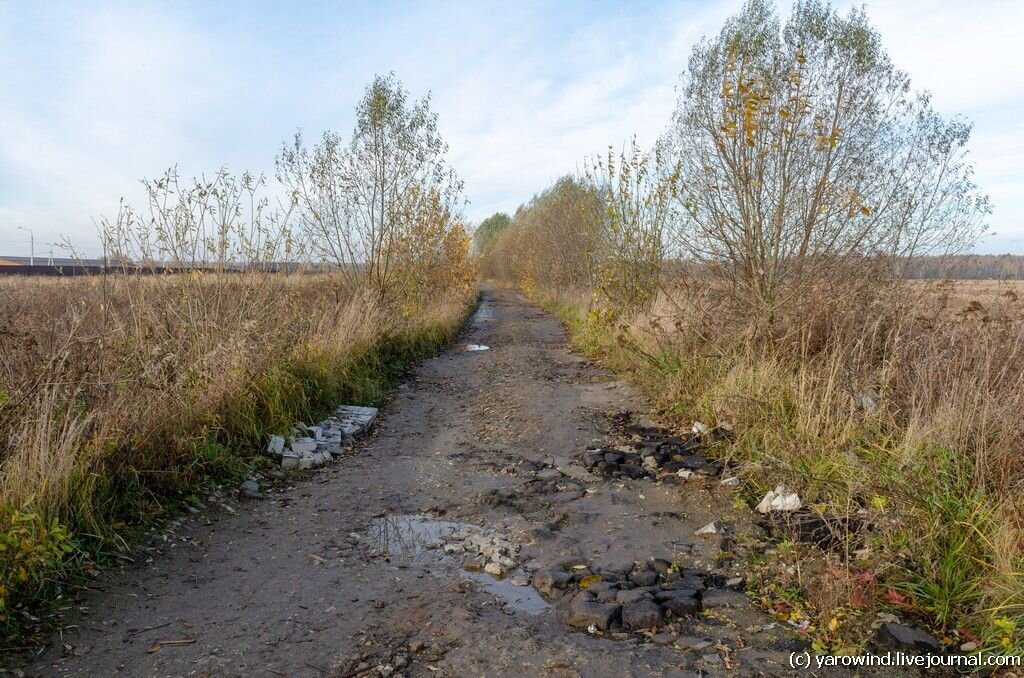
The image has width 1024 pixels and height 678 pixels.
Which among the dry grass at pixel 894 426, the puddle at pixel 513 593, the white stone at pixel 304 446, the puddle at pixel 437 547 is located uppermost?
the dry grass at pixel 894 426

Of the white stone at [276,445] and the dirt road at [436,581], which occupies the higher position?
the white stone at [276,445]

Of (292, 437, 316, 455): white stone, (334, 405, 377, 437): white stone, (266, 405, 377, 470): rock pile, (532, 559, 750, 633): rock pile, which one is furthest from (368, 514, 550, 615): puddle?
(334, 405, 377, 437): white stone

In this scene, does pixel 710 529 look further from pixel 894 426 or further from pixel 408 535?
pixel 408 535

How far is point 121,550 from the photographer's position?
14.2ft

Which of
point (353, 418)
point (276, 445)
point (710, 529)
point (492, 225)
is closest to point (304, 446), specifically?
point (276, 445)

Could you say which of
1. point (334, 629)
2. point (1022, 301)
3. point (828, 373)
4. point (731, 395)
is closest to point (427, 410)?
point (731, 395)

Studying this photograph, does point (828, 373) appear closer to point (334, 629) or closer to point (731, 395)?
point (731, 395)

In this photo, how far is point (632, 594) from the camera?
385cm

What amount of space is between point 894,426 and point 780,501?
98 cm

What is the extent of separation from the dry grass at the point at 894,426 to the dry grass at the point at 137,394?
4262 mm

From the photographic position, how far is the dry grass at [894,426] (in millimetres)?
3598

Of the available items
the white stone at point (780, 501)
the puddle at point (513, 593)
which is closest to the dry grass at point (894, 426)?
the white stone at point (780, 501)

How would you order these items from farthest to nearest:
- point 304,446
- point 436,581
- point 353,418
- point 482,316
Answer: point 482,316
point 353,418
point 304,446
point 436,581

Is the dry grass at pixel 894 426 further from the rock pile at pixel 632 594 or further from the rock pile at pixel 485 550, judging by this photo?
the rock pile at pixel 485 550
